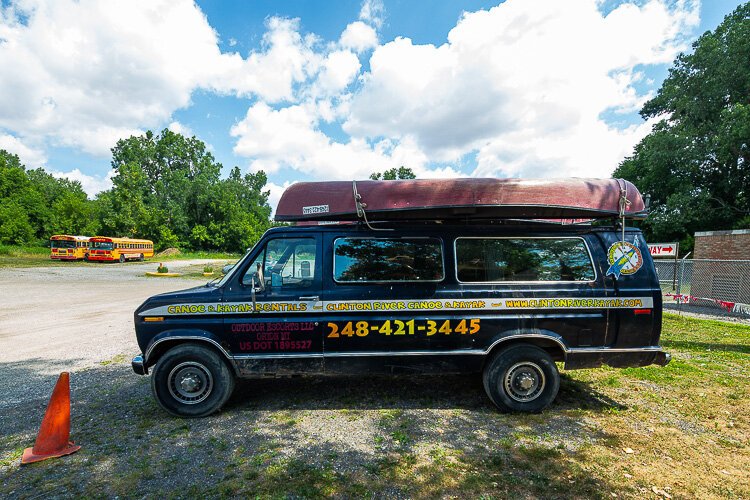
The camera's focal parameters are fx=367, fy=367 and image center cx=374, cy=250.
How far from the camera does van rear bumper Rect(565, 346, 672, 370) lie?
420cm

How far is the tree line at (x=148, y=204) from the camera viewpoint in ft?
170

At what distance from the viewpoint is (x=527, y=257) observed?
14.3 feet

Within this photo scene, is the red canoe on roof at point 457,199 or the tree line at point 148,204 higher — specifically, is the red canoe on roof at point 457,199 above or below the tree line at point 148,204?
below

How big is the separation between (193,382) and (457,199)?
3.65 metres

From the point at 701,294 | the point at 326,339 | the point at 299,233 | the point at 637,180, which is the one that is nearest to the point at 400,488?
the point at 326,339

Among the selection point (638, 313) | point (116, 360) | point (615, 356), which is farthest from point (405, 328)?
point (116, 360)

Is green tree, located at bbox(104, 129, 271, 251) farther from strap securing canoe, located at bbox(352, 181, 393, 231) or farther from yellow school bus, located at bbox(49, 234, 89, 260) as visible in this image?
strap securing canoe, located at bbox(352, 181, 393, 231)

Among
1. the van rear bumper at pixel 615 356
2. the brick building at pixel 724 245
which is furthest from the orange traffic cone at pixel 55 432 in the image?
the brick building at pixel 724 245

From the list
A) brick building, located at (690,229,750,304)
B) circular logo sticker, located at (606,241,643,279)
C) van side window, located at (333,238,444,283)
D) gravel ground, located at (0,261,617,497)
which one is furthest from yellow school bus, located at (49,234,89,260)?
brick building, located at (690,229,750,304)

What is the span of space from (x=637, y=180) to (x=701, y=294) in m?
22.4

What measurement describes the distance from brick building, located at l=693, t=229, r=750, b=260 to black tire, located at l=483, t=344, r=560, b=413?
47.0 ft

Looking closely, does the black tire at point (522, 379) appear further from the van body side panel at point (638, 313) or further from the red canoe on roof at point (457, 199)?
the red canoe on roof at point (457, 199)

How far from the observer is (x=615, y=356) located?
422 cm

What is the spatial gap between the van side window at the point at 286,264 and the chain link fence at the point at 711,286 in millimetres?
9807
